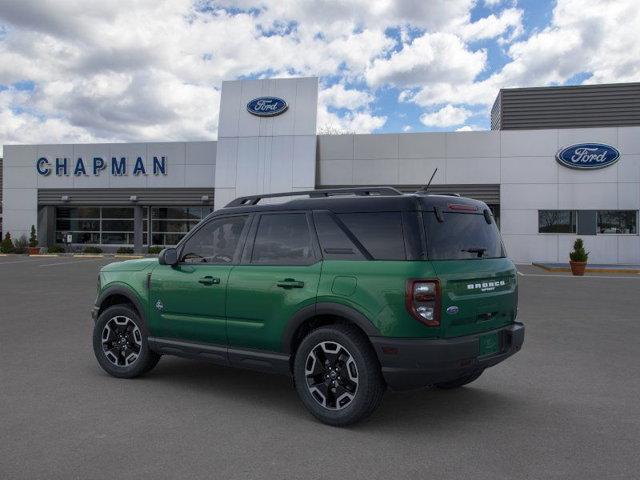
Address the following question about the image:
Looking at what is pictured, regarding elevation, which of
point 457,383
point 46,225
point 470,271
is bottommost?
point 457,383

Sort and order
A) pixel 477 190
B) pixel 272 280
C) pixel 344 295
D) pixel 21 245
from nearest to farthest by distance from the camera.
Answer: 1. pixel 344 295
2. pixel 272 280
3. pixel 477 190
4. pixel 21 245

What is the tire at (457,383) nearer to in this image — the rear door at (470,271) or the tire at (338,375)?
the rear door at (470,271)

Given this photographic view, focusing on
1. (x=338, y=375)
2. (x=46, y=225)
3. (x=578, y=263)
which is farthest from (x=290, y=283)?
(x=46, y=225)

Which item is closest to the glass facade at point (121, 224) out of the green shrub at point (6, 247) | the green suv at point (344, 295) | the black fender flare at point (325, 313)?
the green shrub at point (6, 247)

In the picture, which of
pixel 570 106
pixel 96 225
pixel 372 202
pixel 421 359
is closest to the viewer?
pixel 421 359

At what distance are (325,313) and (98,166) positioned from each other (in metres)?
31.1

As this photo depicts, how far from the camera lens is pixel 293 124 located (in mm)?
28766

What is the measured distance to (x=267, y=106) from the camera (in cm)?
2897

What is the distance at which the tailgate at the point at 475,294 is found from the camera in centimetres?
430

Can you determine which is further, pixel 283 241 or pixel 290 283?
pixel 283 241

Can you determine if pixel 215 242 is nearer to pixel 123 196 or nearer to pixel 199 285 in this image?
pixel 199 285

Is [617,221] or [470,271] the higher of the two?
[617,221]

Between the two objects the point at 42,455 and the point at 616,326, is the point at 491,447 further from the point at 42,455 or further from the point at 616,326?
the point at 616,326

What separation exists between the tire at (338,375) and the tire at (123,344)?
1962mm
